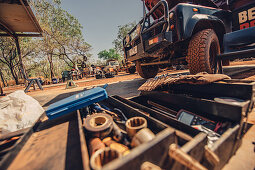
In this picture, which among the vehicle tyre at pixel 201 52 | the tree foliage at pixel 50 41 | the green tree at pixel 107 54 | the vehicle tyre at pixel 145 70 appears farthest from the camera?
the green tree at pixel 107 54

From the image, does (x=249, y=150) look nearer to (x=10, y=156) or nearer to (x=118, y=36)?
(x=10, y=156)

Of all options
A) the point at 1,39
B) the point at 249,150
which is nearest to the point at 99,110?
the point at 249,150

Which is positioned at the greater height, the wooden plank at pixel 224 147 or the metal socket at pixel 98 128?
the metal socket at pixel 98 128

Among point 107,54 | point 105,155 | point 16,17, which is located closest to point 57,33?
point 16,17

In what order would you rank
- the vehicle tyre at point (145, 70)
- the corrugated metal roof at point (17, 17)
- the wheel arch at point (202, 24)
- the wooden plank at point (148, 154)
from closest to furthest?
the wooden plank at point (148, 154)
the wheel arch at point (202, 24)
the corrugated metal roof at point (17, 17)
the vehicle tyre at point (145, 70)

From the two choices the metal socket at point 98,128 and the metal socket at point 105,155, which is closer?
the metal socket at point 105,155

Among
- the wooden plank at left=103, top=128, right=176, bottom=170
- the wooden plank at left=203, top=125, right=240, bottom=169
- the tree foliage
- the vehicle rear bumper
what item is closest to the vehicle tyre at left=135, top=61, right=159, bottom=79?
the vehicle rear bumper

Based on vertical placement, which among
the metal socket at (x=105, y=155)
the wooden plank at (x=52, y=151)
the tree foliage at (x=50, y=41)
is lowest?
the wooden plank at (x=52, y=151)

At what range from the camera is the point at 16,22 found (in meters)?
4.59

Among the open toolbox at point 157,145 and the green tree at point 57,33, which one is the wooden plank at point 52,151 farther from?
the green tree at point 57,33

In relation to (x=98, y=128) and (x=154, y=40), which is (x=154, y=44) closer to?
(x=154, y=40)

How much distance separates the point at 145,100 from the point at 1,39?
23.7 m

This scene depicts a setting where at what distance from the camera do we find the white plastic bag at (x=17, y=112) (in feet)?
4.02

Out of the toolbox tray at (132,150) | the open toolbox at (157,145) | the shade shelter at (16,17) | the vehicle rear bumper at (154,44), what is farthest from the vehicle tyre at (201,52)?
the shade shelter at (16,17)
